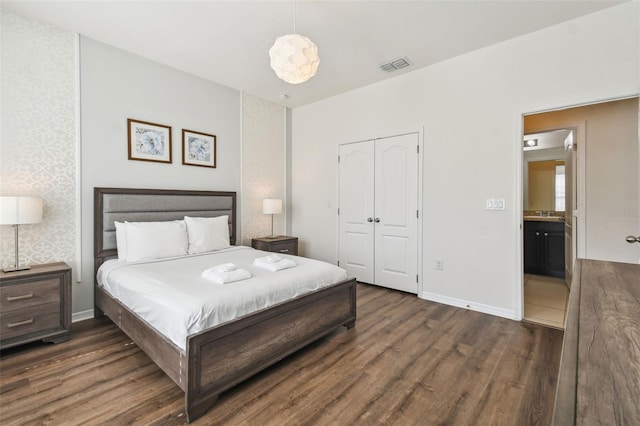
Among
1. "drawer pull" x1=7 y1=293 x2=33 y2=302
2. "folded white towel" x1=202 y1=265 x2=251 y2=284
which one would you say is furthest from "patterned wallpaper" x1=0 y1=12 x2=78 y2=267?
"folded white towel" x1=202 y1=265 x2=251 y2=284

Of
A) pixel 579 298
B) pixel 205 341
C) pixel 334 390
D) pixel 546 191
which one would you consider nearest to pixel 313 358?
pixel 334 390

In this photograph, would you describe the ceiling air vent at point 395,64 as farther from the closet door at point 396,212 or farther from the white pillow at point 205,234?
the white pillow at point 205,234

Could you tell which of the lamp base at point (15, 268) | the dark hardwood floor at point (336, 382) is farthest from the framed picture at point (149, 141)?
the dark hardwood floor at point (336, 382)

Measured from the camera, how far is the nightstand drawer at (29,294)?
7.75ft

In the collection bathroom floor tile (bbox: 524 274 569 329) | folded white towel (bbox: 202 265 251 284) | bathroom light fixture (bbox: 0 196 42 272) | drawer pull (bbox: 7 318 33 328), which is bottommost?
bathroom floor tile (bbox: 524 274 569 329)

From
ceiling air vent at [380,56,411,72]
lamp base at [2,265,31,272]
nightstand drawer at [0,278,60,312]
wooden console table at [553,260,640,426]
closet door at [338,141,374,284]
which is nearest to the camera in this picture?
wooden console table at [553,260,640,426]

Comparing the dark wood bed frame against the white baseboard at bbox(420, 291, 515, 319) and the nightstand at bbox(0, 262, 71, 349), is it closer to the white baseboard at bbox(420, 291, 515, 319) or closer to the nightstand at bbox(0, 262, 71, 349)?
the nightstand at bbox(0, 262, 71, 349)

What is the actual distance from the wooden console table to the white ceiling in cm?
252

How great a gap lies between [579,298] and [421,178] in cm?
273

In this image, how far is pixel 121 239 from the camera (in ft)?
10.2

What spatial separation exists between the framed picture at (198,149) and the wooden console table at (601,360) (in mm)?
3952

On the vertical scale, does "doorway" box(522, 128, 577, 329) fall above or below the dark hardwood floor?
above

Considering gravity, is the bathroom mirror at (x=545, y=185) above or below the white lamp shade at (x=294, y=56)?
below

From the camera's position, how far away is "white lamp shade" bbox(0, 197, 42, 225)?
2.37 meters
